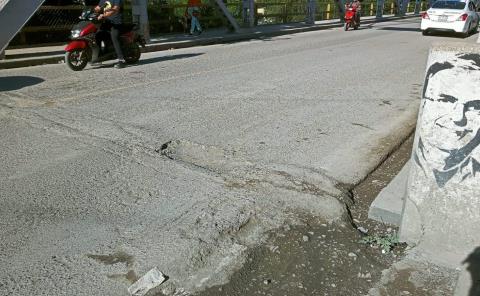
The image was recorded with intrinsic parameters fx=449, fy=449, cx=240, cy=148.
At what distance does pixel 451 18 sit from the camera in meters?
18.8

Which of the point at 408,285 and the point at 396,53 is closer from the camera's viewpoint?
the point at 408,285

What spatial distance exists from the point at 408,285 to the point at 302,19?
27.5 metres

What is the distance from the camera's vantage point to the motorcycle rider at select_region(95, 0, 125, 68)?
948 centimetres

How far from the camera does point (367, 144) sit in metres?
5.45

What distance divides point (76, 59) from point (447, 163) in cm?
853

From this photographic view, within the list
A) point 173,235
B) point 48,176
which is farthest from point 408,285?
point 48,176

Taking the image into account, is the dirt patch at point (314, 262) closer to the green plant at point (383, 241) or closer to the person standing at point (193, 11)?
the green plant at point (383, 241)

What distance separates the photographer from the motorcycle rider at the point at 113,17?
9.48m

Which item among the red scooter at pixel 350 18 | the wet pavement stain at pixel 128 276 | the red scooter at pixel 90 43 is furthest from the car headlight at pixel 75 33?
the red scooter at pixel 350 18

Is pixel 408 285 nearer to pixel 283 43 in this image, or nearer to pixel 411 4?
pixel 283 43

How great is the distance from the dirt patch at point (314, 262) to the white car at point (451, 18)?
58.9 ft

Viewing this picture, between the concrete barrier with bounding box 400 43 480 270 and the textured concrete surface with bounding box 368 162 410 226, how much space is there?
37cm

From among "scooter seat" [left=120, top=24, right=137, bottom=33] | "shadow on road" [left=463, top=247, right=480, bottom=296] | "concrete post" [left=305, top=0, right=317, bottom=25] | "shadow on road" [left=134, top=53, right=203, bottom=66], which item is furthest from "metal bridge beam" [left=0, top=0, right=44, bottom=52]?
"concrete post" [left=305, top=0, right=317, bottom=25]

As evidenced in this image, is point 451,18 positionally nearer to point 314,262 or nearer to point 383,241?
point 383,241
